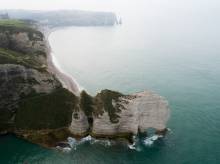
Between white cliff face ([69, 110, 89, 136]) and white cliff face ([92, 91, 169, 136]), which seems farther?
white cliff face ([69, 110, 89, 136])

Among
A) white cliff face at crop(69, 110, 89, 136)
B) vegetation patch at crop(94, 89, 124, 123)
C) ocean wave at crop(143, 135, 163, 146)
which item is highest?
vegetation patch at crop(94, 89, 124, 123)

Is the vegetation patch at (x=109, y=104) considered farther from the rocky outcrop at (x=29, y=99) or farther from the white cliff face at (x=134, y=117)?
the rocky outcrop at (x=29, y=99)

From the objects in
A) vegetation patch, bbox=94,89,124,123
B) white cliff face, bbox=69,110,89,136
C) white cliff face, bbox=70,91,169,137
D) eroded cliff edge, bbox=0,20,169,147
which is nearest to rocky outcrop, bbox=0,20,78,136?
eroded cliff edge, bbox=0,20,169,147

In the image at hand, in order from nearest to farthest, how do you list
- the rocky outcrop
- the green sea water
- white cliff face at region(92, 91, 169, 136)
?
the green sea water < white cliff face at region(92, 91, 169, 136) < the rocky outcrop

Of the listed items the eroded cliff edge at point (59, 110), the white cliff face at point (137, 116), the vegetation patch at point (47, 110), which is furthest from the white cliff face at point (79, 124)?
the vegetation patch at point (47, 110)

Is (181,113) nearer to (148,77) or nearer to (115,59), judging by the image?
(148,77)

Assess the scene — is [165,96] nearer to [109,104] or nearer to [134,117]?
[134,117]

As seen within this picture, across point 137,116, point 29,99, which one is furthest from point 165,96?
point 29,99

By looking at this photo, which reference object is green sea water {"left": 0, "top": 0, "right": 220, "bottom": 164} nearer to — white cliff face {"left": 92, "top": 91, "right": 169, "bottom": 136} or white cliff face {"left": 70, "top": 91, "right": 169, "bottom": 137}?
white cliff face {"left": 70, "top": 91, "right": 169, "bottom": 137}

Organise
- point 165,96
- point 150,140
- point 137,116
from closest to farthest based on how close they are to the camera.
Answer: point 137,116 < point 150,140 < point 165,96

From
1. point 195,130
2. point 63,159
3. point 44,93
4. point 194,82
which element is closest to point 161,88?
point 194,82
